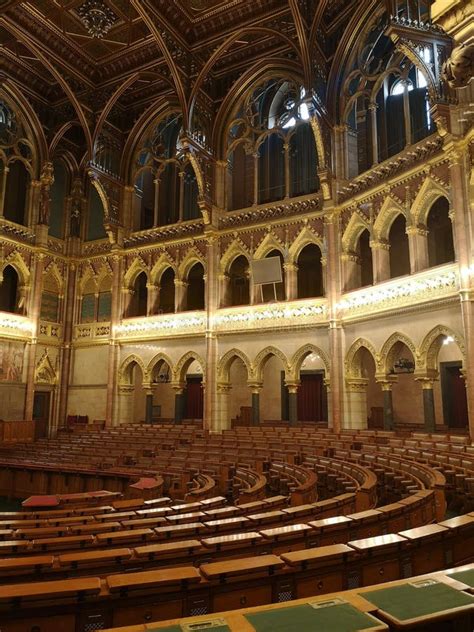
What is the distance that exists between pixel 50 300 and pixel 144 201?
21.7 feet

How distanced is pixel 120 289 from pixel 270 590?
69.0ft

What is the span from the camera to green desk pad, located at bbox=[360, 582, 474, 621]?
93.5 inches

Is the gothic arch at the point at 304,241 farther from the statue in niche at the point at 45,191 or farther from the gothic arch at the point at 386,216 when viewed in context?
the statue in niche at the point at 45,191

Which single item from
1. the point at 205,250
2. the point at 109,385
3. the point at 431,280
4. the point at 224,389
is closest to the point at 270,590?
the point at 431,280

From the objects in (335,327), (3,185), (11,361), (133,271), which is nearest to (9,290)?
(11,361)

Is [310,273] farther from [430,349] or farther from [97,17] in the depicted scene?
[97,17]

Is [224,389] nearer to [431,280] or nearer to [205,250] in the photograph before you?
[205,250]

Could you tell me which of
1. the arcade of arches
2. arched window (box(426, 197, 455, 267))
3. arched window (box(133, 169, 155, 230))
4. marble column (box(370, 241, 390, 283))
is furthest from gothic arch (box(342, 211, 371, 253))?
arched window (box(133, 169, 155, 230))

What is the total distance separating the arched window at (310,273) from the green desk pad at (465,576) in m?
20.7

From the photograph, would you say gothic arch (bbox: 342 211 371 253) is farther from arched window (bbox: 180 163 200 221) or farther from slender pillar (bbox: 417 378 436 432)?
arched window (bbox: 180 163 200 221)

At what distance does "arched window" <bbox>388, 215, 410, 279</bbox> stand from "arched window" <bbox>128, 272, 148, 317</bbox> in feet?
38.5

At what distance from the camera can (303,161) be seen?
21.2 metres

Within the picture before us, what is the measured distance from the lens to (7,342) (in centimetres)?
2119

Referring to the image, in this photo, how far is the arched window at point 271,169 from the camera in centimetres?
2188
